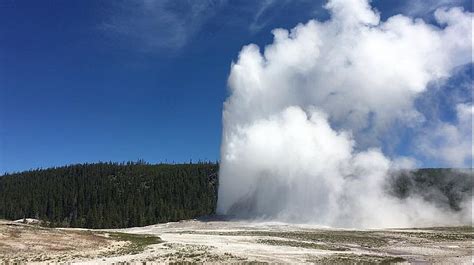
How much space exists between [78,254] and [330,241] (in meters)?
25.5

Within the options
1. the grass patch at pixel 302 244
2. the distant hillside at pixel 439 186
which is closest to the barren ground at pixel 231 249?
the grass patch at pixel 302 244

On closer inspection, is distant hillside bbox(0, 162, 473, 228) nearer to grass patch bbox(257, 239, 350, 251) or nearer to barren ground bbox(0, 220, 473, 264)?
barren ground bbox(0, 220, 473, 264)

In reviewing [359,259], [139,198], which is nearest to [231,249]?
[359,259]

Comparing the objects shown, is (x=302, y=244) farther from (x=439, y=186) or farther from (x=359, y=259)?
(x=439, y=186)

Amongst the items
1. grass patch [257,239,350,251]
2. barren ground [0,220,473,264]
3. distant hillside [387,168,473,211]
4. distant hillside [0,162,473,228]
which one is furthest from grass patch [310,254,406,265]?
distant hillside [387,168,473,211]

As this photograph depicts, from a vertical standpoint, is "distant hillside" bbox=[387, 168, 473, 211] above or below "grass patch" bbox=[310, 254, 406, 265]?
above

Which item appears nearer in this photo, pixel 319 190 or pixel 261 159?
pixel 319 190

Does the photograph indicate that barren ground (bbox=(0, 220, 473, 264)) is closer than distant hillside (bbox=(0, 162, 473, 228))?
Yes

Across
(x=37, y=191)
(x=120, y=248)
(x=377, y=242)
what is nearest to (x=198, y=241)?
(x=120, y=248)

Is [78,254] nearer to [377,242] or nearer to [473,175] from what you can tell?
[377,242]

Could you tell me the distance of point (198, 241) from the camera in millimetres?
50406

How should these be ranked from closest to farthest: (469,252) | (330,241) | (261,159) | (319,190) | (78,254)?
(78,254) < (469,252) < (330,241) < (319,190) < (261,159)

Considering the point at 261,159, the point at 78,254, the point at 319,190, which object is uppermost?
the point at 261,159

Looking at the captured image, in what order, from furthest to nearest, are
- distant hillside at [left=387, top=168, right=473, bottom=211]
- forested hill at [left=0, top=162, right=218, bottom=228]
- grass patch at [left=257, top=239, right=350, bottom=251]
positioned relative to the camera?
forested hill at [left=0, top=162, right=218, bottom=228]
distant hillside at [left=387, top=168, right=473, bottom=211]
grass patch at [left=257, top=239, right=350, bottom=251]
